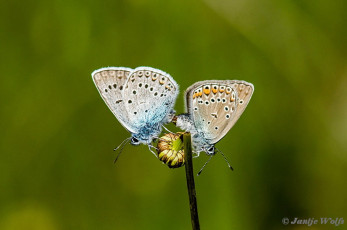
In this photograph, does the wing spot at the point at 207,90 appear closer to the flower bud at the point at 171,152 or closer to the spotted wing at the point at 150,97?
the spotted wing at the point at 150,97

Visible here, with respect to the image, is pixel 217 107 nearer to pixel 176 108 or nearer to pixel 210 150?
pixel 210 150

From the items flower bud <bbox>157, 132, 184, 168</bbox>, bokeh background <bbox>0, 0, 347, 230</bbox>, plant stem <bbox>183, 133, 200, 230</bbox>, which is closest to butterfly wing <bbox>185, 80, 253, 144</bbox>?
bokeh background <bbox>0, 0, 347, 230</bbox>

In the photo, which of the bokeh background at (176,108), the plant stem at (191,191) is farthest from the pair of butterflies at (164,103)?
the plant stem at (191,191)

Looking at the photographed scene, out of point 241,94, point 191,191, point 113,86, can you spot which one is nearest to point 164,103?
point 113,86

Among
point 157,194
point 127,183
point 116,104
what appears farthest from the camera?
point 127,183

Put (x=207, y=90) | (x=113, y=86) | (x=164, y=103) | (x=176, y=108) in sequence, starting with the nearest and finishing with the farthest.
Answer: (x=207, y=90) → (x=113, y=86) → (x=164, y=103) → (x=176, y=108)
